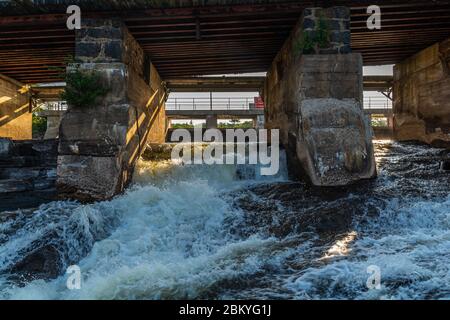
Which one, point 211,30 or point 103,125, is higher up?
point 211,30

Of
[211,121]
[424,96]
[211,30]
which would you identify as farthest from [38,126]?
[424,96]

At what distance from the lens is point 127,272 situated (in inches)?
159

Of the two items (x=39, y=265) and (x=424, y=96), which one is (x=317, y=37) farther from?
(x=39, y=265)

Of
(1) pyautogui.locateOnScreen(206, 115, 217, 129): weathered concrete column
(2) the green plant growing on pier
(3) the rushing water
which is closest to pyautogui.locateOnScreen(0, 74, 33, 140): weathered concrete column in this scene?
(3) the rushing water

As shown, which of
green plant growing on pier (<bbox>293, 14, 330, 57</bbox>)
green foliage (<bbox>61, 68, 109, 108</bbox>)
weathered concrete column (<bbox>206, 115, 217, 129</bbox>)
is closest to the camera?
green foliage (<bbox>61, 68, 109, 108</bbox>)

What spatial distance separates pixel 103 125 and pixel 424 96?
33.7ft

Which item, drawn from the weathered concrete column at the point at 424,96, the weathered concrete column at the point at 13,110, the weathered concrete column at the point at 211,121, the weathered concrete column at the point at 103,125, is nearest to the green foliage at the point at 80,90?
the weathered concrete column at the point at 103,125

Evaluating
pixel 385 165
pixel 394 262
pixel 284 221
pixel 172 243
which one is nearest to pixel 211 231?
pixel 172 243

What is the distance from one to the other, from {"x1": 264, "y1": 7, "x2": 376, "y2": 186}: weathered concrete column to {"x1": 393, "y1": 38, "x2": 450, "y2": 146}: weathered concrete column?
478 cm

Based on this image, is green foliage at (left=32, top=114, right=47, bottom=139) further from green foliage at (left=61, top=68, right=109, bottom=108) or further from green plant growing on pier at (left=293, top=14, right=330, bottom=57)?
green plant growing on pier at (left=293, top=14, right=330, bottom=57)

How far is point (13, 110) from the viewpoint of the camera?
47.4 ft

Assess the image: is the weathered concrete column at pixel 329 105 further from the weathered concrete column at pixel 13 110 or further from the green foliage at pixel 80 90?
the weathered concrete column at pixel 13 110

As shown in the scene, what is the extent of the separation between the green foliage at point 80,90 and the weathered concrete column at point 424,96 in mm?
9820

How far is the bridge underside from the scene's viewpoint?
24.5 ft
